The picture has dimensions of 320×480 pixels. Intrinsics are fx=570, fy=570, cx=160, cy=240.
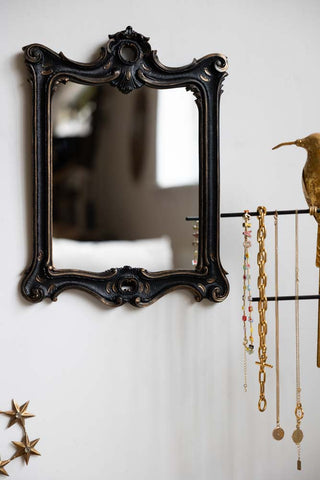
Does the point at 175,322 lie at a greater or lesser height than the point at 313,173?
lesser

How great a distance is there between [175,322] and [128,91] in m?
0.75

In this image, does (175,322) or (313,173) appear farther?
(175,322)

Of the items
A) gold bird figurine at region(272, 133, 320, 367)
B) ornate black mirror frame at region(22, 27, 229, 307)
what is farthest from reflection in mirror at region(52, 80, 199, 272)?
gold bird figurine at region(272, 133, 320, 367)

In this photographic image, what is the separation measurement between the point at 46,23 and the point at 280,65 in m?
0.77

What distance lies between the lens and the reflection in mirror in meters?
1.75

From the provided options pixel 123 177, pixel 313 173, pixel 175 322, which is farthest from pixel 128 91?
pixel 175 322

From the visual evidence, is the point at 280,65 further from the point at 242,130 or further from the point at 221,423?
the point at 221,423

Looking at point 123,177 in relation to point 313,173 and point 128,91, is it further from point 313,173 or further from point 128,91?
point 313,173

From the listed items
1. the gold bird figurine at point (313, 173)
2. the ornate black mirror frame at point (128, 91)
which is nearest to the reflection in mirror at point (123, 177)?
the ornate black mirror frame at point (128, 91)

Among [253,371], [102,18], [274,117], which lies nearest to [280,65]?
[274,117]

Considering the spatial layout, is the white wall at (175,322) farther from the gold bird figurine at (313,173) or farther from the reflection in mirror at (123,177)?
the gold bird figurine at (313,173)

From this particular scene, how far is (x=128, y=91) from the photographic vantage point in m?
1.77

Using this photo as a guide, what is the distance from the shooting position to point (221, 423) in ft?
6.17

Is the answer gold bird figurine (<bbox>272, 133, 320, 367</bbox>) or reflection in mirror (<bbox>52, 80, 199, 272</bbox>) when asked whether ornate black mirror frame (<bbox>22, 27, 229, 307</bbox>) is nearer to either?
reflection in mirror (<bbox>52, 80, 199, 272</bbox>)
